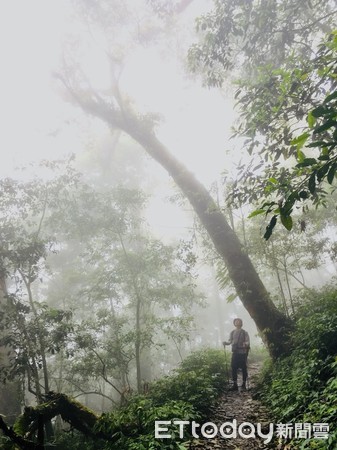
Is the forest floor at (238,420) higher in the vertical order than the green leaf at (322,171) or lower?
lower

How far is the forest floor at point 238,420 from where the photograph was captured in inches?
192

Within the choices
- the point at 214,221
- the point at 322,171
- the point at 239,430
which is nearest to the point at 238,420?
the point at 239,430

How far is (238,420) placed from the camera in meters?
5.89

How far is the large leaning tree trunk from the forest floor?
6.49ft

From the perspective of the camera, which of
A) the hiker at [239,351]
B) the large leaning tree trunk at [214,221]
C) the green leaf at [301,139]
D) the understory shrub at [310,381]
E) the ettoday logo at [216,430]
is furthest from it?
the large leaning tree trunk at [214,221]

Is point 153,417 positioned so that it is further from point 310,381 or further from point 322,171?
point 322,171

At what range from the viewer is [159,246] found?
49.0 ft

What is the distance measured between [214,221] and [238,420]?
6.74 m

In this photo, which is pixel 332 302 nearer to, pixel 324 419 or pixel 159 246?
pixel 324 419

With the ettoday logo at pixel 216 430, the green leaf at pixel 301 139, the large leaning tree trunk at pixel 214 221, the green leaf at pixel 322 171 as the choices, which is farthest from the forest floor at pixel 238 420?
the green leaf at pixel 301 139

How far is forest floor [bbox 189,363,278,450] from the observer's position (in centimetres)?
488

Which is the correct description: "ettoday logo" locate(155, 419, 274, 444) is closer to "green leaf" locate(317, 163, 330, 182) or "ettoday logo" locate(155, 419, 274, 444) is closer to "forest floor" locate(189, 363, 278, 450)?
"forest floor" locate(189, 363, 278, 450)

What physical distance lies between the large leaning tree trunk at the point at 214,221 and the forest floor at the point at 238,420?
198 cm

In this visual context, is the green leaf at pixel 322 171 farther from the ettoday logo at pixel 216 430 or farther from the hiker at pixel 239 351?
the hiker at pixel 239 351
